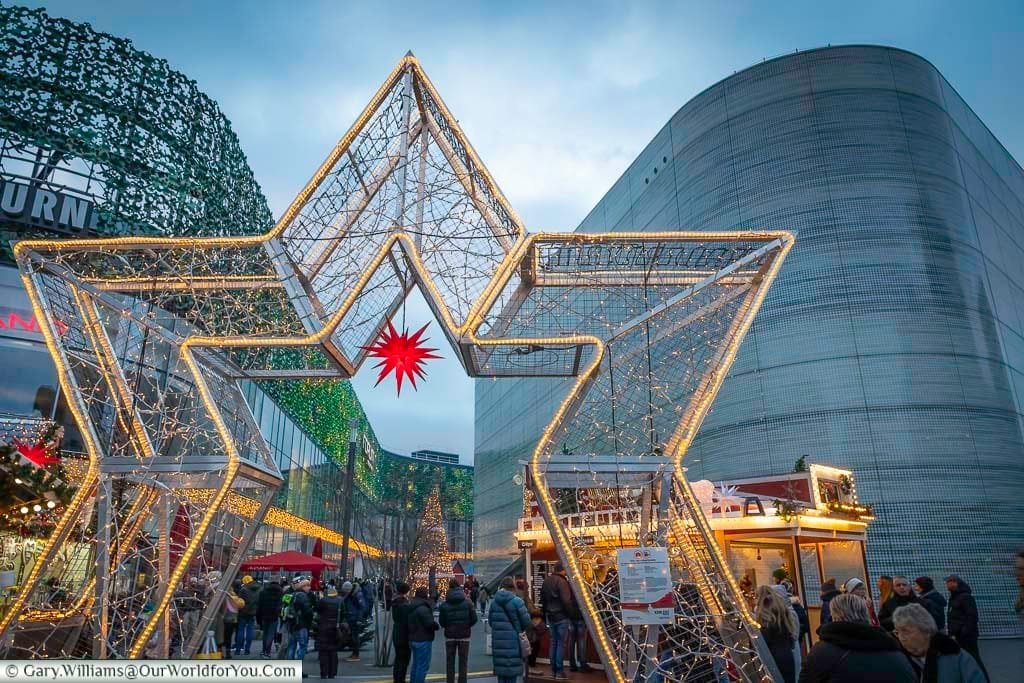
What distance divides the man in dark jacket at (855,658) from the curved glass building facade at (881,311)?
61.2 ft

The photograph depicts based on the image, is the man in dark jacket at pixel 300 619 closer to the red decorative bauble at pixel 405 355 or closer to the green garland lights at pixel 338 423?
the red decorative bauble at pixel 405 355

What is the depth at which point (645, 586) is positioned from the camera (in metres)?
7.14

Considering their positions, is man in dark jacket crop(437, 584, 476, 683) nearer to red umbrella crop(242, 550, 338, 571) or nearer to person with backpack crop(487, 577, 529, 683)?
person with backpack crop(487, 577, 529, 683)

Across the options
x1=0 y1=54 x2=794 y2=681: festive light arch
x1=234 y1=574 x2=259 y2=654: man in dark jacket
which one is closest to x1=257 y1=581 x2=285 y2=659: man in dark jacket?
x1=234 y1=574 x2=259 y2=654: man in dark jacket

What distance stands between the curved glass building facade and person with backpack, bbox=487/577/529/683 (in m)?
15.2

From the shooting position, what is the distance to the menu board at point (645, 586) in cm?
709

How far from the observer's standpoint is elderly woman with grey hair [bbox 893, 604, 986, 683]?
11.6 ft

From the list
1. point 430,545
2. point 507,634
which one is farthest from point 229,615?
point 430,545

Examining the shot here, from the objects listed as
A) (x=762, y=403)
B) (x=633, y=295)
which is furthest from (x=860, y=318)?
(x=633, y=295)

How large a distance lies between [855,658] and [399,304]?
730 cm

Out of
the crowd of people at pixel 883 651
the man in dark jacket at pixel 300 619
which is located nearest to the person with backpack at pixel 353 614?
the man in dark jacket at pixel 300 619

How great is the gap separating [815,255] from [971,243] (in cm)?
524

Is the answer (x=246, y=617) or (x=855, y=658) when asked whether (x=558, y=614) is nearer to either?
(x=246, y=617)

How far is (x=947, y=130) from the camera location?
75.0ft
